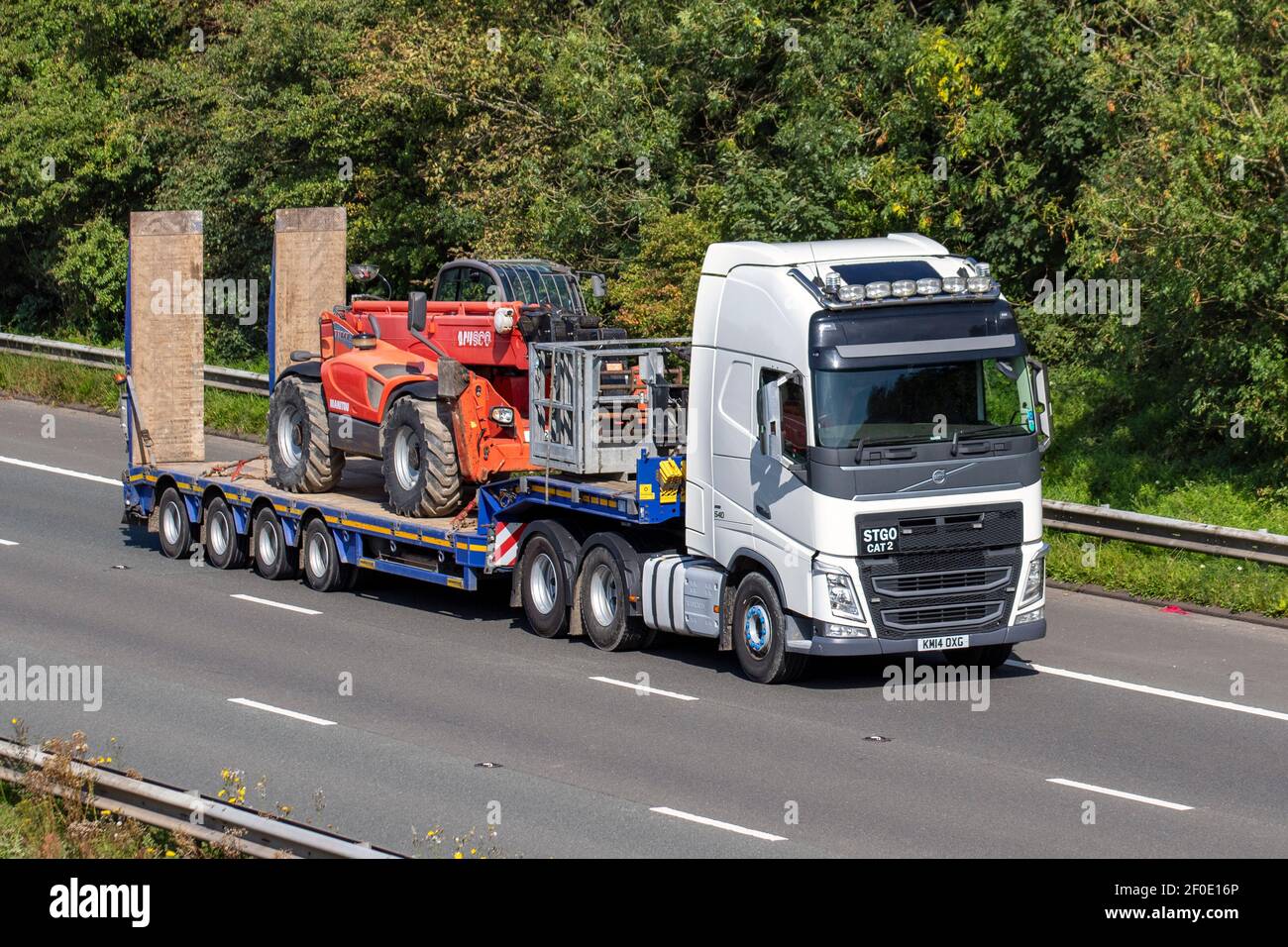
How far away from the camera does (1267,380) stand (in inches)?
776

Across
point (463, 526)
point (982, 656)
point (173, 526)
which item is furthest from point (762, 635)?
point (173, 526)

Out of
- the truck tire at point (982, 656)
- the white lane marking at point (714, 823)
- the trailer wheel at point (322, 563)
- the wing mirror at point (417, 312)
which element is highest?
the wing mirror at point (417, 312)

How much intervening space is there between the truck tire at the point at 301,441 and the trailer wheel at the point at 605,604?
4481 mm

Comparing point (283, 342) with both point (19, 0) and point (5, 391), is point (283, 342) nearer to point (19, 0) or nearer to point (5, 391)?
point (5, 391)

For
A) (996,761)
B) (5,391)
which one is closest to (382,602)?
(996,761)

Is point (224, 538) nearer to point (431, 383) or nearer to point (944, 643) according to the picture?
point (431, 383)

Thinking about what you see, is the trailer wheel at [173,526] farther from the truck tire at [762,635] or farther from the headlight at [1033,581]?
the headlight at [1033,581]

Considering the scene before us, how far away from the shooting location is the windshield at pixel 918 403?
49.1 feet

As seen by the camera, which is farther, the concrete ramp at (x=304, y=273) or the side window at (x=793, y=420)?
the concrete ramp at (x=304, y=273)

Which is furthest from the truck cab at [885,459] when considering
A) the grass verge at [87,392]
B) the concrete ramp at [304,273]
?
the grass verge at [87,392]

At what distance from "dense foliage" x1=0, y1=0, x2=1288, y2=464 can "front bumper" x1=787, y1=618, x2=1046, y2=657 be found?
18.8ft

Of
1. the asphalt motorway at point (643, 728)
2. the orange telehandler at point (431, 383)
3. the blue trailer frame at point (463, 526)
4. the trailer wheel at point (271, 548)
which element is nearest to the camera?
the asphalt motorway at point (643, 728)

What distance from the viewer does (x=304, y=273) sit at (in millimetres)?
22781

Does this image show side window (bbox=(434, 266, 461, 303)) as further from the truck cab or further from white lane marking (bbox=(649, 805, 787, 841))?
white lane marking (bbox=(649, 805, 787, 841))
